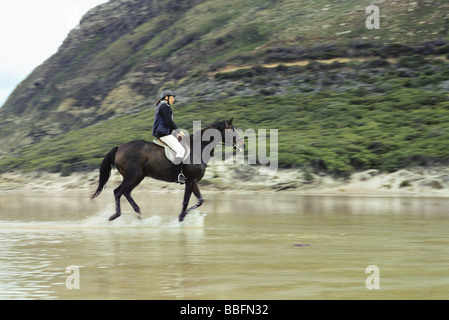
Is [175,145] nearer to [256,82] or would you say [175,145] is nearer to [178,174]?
[178,174]

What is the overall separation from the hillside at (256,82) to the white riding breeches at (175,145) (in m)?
21.8

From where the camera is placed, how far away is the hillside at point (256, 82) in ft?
159

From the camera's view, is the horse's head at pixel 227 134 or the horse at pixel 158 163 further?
the horse's head at pixel 227 134

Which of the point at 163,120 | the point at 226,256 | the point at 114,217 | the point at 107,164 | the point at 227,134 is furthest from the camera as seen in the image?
the point at 107,164

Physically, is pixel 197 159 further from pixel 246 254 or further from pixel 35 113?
pixel 35 113

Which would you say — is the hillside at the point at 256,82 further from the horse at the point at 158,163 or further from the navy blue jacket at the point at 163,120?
the navy blue jacket at the point at 163,120

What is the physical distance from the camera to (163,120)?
669 inches

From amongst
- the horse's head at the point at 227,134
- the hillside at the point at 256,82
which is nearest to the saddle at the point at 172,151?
the horse's head at the point at 227,134

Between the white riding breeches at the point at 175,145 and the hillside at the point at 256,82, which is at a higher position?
the hillside at the point at 256,82

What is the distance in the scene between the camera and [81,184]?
43.6 m

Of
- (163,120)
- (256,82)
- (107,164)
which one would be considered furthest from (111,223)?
(256,82)

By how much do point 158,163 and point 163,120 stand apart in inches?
45.1

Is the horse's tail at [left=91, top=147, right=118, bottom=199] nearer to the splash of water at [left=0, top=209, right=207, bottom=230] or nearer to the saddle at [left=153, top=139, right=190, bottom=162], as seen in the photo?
the splash of water at [left=0, top=209, right=207, bottom=230]

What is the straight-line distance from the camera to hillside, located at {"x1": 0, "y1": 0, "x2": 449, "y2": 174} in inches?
1912
